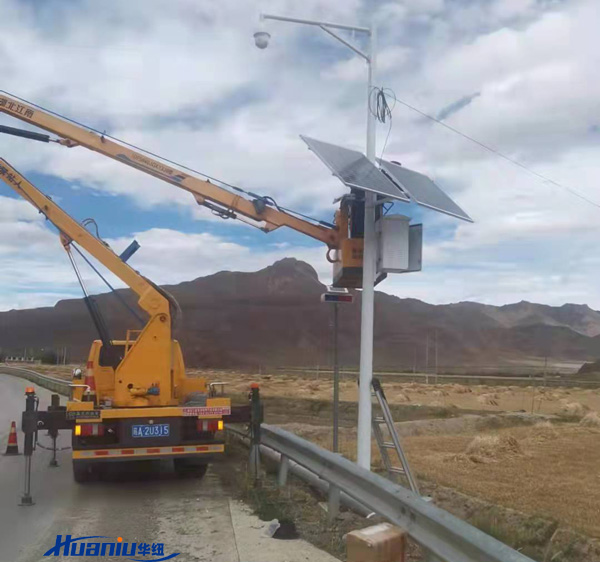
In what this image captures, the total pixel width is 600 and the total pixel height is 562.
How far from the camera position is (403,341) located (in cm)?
15675

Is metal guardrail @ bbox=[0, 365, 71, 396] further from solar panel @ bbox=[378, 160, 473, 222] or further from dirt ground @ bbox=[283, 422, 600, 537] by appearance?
solar panel @ bbox=[378, 160, 473, 222]

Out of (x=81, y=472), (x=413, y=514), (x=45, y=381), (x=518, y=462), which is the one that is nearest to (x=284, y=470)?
(x=81, y=472)

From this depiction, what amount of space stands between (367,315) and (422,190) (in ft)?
6.07

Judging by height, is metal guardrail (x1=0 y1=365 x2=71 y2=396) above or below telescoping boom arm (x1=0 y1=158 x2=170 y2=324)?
below

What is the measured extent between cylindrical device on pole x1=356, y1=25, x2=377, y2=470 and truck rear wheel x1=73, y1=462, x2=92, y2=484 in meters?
4.83

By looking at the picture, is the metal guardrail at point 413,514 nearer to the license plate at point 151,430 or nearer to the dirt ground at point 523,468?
the dirt ground at point 523,468

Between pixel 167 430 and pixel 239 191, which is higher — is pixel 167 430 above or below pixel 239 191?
below

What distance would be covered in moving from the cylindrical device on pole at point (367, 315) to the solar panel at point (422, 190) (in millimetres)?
411

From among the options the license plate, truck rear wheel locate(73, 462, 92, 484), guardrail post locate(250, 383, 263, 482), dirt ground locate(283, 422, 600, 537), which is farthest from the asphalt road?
dirt ground locate(283, 422, 600, 537)

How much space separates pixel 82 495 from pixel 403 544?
6366 millimetres

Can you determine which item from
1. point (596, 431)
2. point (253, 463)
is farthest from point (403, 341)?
point (253, 463)

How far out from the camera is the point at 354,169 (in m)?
8.71

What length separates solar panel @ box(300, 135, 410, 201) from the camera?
8219 mm

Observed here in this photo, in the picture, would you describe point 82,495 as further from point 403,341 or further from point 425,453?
point 403,341
